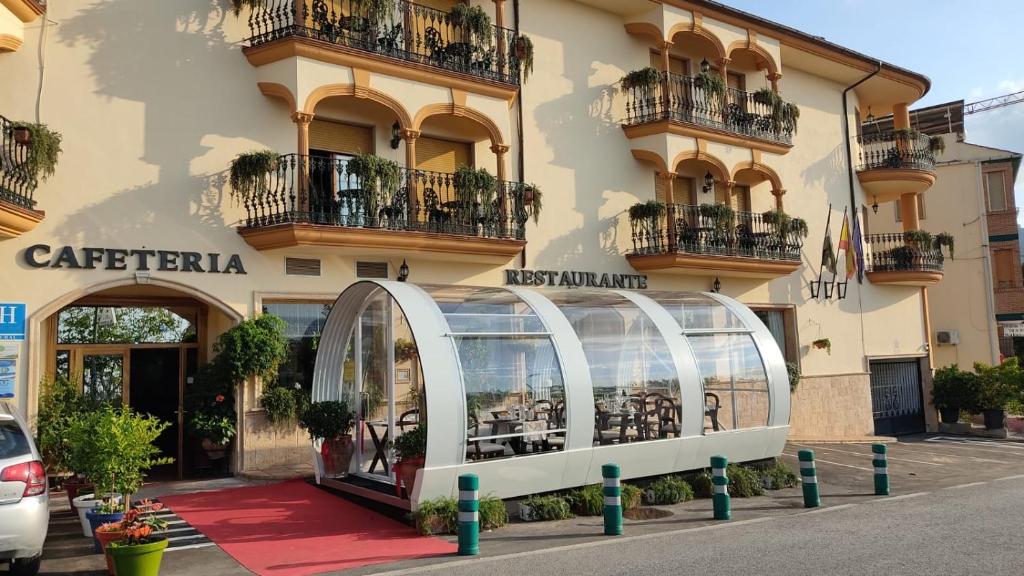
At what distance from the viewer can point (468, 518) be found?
8.63 m

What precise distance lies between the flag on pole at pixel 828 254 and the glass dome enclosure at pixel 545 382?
7517mm

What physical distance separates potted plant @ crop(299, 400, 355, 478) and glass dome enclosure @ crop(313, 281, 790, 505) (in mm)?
184

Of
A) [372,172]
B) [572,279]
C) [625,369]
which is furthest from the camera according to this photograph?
[572,279]

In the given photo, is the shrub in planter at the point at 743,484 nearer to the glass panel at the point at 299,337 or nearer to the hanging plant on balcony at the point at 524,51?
the glass panel at the point at 299,337

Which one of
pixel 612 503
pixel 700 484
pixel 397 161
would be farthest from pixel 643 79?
pixel 612 503

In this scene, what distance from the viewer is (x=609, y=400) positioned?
468 inches

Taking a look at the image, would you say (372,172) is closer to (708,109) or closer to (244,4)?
(244,4)

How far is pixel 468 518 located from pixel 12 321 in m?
7.25

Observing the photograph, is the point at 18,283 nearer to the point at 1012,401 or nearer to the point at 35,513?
the point at 35,513

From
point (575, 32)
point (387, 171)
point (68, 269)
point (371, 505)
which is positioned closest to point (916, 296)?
point (575, 32)

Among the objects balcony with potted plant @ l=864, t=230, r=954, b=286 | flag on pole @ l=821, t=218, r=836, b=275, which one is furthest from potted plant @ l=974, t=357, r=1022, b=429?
flag on pole @ l=821, t=218, r=836, b=275

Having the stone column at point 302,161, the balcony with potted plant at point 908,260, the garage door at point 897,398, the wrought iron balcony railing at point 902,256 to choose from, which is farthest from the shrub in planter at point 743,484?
the wrought iron balcony railing at point 902,256

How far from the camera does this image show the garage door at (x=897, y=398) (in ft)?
76.1

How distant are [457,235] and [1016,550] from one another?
370 inches
